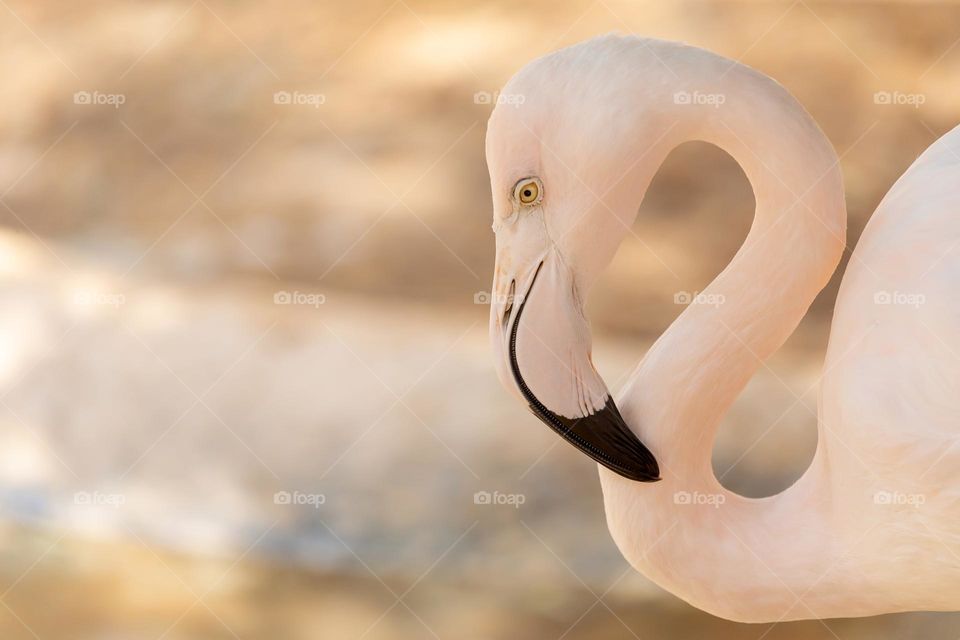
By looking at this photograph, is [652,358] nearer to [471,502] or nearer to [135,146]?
[471,502]

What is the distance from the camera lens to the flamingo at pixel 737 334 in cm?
101

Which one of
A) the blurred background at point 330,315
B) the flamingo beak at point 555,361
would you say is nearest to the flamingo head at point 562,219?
the flamingo beak at point 555,361

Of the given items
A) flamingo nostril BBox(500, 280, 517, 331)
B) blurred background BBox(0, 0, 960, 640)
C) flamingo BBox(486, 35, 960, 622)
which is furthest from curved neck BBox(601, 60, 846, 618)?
blurred background BBox(0, 0, 960, 640)

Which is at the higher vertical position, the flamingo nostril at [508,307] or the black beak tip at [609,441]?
the flamingo nostril at [508,307]

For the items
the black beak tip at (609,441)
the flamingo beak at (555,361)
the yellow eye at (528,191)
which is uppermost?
the yellow eye at (528,191)

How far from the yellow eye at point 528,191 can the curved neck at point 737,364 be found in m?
0.09

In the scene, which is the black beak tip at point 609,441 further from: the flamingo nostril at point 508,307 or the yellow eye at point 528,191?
the yellow eye at point 528,191

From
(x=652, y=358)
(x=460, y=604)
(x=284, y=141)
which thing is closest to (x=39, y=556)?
(x=460, y=604)

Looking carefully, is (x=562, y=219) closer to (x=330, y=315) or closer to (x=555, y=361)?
(x=555, y=361)

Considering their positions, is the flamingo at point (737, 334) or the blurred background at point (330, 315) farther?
the blurred background at point (330, 315)

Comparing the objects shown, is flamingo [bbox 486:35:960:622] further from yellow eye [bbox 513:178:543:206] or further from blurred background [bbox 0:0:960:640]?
blurred background [bbox 0:0:960:640]

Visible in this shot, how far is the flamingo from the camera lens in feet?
3.33

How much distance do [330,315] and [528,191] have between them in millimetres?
1138

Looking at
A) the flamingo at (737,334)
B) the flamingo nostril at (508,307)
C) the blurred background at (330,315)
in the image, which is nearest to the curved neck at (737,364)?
the flamingo at (737,334)
